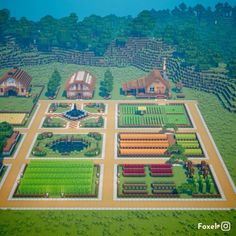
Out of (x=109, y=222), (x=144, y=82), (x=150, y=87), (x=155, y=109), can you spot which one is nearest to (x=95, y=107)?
(x=155, y=109)

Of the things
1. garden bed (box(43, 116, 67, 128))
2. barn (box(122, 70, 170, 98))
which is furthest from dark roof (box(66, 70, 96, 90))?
garden bed (box(43, 116, 67, 128))

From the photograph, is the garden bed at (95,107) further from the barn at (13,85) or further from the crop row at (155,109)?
the barn at (13,85)

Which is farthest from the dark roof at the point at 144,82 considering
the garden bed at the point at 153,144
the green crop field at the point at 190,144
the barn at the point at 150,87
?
the green crop field at the point at 190,144

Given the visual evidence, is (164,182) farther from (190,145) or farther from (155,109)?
(155,109)

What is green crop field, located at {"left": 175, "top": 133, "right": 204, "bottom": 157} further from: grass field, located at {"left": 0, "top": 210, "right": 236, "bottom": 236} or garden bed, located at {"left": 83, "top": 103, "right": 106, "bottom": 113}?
garden bed, located at {"left": 83, "top": 103, "right": 106, "bottom": 113}

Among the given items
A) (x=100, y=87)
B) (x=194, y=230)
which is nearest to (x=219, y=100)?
(x=100, y=87)

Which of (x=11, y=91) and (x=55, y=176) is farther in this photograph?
(x=11, y=91)
